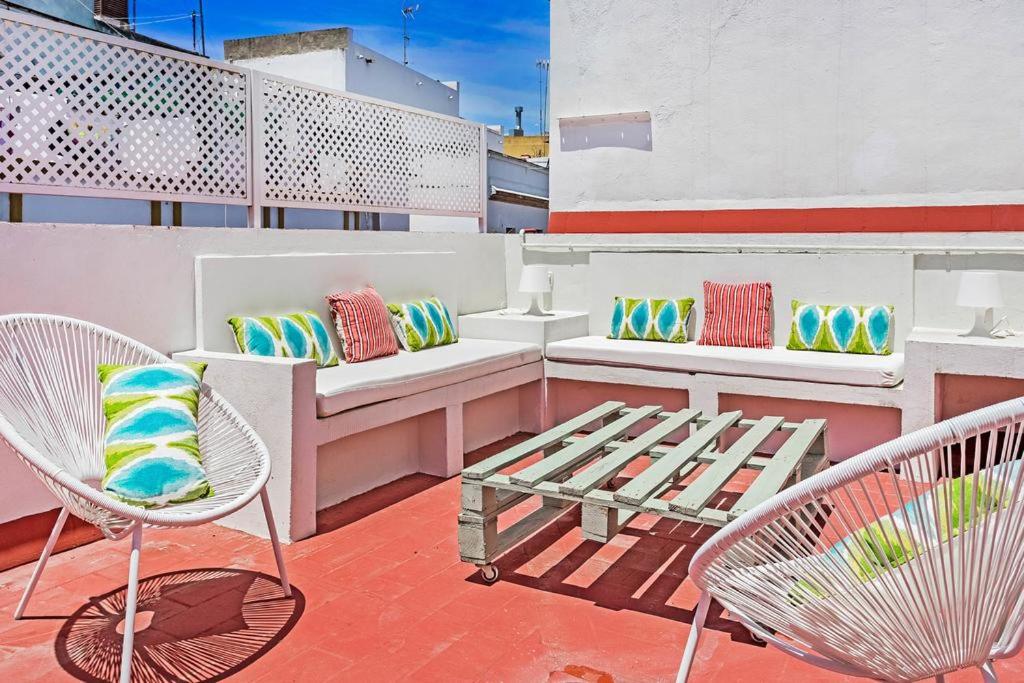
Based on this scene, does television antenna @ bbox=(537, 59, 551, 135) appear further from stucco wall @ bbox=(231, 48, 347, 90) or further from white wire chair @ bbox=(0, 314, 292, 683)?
white wire chair @ bbox=(0, 314, 292, 683)

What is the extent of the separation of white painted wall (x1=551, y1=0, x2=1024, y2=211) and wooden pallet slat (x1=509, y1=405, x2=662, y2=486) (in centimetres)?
303

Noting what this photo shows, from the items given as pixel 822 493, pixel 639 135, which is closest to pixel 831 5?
pixel 639 135

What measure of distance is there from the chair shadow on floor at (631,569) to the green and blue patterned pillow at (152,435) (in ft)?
4.00

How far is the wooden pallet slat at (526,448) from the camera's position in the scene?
3256mm

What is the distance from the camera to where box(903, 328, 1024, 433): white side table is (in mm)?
4586

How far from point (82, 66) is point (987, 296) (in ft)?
17.0

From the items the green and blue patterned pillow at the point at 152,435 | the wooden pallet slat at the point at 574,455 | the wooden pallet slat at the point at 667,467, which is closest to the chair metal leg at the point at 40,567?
the green and blue patterned pillow at the point at 152,435

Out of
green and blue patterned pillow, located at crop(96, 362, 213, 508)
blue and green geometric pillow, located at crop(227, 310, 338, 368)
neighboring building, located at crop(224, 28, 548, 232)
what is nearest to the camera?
green and blue patterned pillow, located at crop(96, 362, 213, 508)

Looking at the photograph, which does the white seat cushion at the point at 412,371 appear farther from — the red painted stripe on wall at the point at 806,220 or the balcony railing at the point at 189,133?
the red painted stripe on wall at the point at 806,220

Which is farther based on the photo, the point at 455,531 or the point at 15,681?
the point at 455,531

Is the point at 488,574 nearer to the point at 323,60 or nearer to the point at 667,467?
the point at 667,467

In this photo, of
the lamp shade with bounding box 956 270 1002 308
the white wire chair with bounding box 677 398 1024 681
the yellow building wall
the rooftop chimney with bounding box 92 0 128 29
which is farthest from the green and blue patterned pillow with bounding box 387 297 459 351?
the yellow building wall

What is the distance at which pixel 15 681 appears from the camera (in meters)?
2.55

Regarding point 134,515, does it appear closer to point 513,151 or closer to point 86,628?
point 86,628
